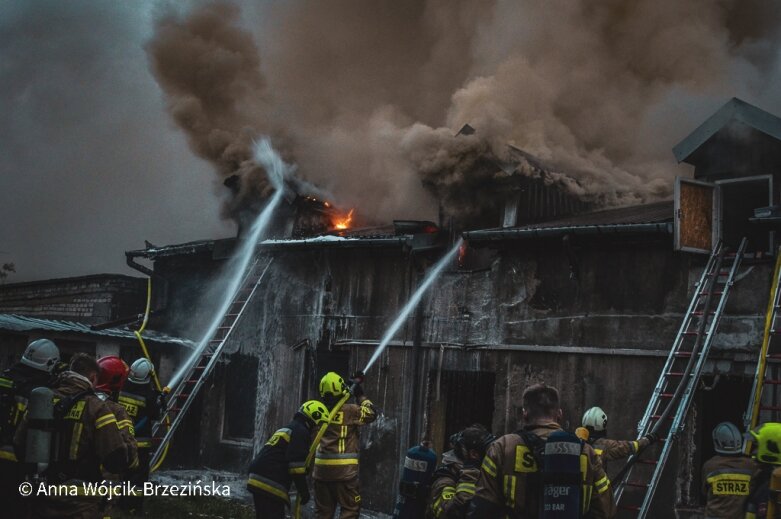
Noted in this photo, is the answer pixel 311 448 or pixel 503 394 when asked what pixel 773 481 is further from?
pixel 503 394

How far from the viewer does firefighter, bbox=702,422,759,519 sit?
16.6ft

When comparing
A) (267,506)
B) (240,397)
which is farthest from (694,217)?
(240,397)

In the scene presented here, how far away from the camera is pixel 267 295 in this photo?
1326cm

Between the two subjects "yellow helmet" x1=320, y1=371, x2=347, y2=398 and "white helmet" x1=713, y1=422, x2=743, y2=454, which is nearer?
"white helmet" x1=713, y1=422, x2=743, y2=454

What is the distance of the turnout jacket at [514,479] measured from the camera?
4.00m

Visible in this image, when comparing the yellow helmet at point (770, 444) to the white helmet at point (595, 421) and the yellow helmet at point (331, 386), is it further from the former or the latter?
the yellow helmet at point (331, 386)

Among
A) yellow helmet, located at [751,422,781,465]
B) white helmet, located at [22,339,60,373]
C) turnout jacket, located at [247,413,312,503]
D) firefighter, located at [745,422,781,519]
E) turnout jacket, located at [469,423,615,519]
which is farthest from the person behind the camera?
turnout jacket, located at [247,413,312,503]

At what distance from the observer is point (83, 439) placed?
206 inches

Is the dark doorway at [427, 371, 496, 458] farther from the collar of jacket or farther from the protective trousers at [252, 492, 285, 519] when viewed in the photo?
the collar of jacket

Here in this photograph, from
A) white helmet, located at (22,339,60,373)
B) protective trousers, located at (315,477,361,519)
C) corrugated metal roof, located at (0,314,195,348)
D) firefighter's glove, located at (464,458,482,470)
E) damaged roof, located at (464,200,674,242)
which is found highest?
damaged roof, located at (464,200,674,242)

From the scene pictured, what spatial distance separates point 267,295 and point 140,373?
14.5 ft

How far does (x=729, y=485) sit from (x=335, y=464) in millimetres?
4142

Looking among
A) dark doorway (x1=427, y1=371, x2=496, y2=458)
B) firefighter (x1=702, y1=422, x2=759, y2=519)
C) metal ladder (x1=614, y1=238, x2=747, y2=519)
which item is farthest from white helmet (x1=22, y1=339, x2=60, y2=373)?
dark doorway (x1=427, y1=371, x2=496, y2=458)

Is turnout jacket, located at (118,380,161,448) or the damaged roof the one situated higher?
the damaged roof
